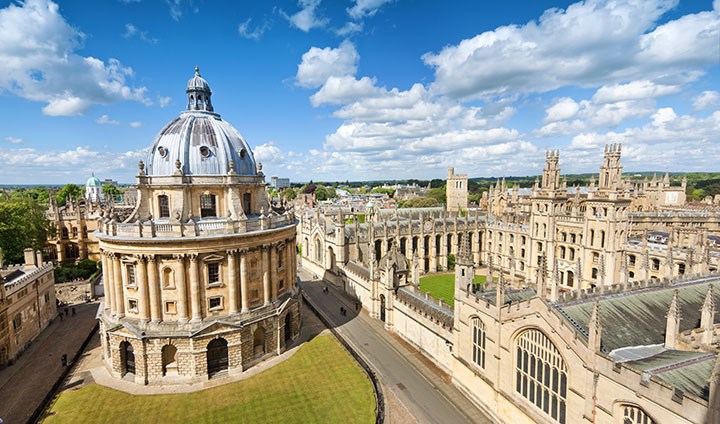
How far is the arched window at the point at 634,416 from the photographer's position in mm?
14418

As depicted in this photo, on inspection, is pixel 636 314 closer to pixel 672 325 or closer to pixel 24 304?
pixel 672 325

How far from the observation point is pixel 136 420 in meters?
23.8

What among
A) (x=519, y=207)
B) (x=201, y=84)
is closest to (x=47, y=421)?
(x=201, y=84)

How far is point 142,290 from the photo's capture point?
92.3 ft

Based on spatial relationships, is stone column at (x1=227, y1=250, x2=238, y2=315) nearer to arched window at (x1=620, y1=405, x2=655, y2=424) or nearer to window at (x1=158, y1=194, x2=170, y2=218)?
window at (x1=158, y1=194, x2=170, y2=218)

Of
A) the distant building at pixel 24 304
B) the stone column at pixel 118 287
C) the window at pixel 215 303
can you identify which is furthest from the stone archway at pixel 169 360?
the distant building at pixel 24 304

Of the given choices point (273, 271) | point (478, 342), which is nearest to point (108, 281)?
point (273, 271)

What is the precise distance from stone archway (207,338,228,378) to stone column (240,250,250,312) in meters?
3.22

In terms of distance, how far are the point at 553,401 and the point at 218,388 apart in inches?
921

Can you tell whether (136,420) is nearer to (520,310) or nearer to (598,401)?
(520,310)

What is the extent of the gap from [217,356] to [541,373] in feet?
80.8

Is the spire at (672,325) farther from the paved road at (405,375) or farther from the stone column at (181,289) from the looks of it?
the stone column at (181,289)

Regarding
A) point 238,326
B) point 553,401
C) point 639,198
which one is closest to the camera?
point 553,401

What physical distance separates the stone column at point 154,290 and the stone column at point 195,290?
2606mm
